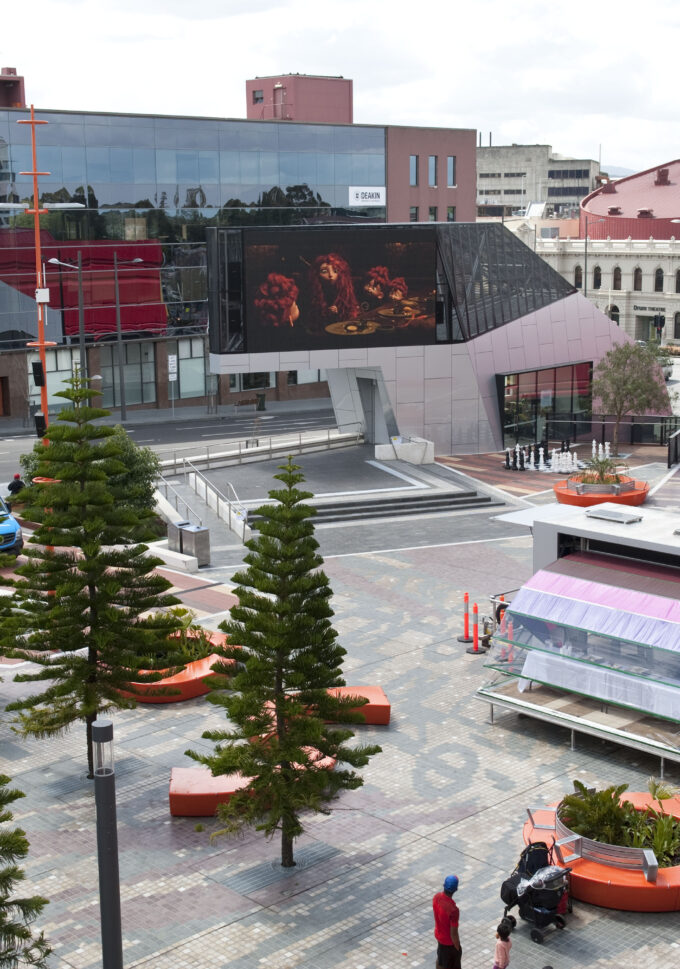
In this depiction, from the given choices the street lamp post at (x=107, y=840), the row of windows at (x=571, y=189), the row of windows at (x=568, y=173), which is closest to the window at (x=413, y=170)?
the street lamp post at (x=107, y=840)

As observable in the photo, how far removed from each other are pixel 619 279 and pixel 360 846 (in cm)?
9833

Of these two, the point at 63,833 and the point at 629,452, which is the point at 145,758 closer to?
the point at 63,833

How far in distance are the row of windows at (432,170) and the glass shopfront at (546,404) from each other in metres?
27.0

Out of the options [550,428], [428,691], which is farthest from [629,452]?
[428,691]

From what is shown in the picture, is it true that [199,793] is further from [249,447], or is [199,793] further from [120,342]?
[120,342]

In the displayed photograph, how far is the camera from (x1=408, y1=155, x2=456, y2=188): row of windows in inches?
2840

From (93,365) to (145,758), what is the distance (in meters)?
44.6

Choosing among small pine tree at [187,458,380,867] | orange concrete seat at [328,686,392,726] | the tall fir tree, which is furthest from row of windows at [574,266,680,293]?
small pine tree at [187,458,380,867]

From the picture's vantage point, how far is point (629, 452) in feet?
157

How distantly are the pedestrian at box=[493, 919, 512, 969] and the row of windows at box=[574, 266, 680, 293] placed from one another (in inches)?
3830

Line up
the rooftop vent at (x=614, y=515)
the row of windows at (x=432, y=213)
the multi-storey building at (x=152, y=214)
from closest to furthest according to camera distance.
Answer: the rooftop vent at (x=614, y=515) → the multi-storey building at (x=152, y=214) → the row of windows at (x=432, y=213)

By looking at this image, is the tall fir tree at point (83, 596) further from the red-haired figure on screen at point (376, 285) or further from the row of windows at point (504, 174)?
the row of windows at point (504, 174)

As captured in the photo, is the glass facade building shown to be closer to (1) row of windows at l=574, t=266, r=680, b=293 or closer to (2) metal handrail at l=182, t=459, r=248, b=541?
(2) metal handrail at l=182, t=459, r=248, b=541

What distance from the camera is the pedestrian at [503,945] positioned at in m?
13.5
